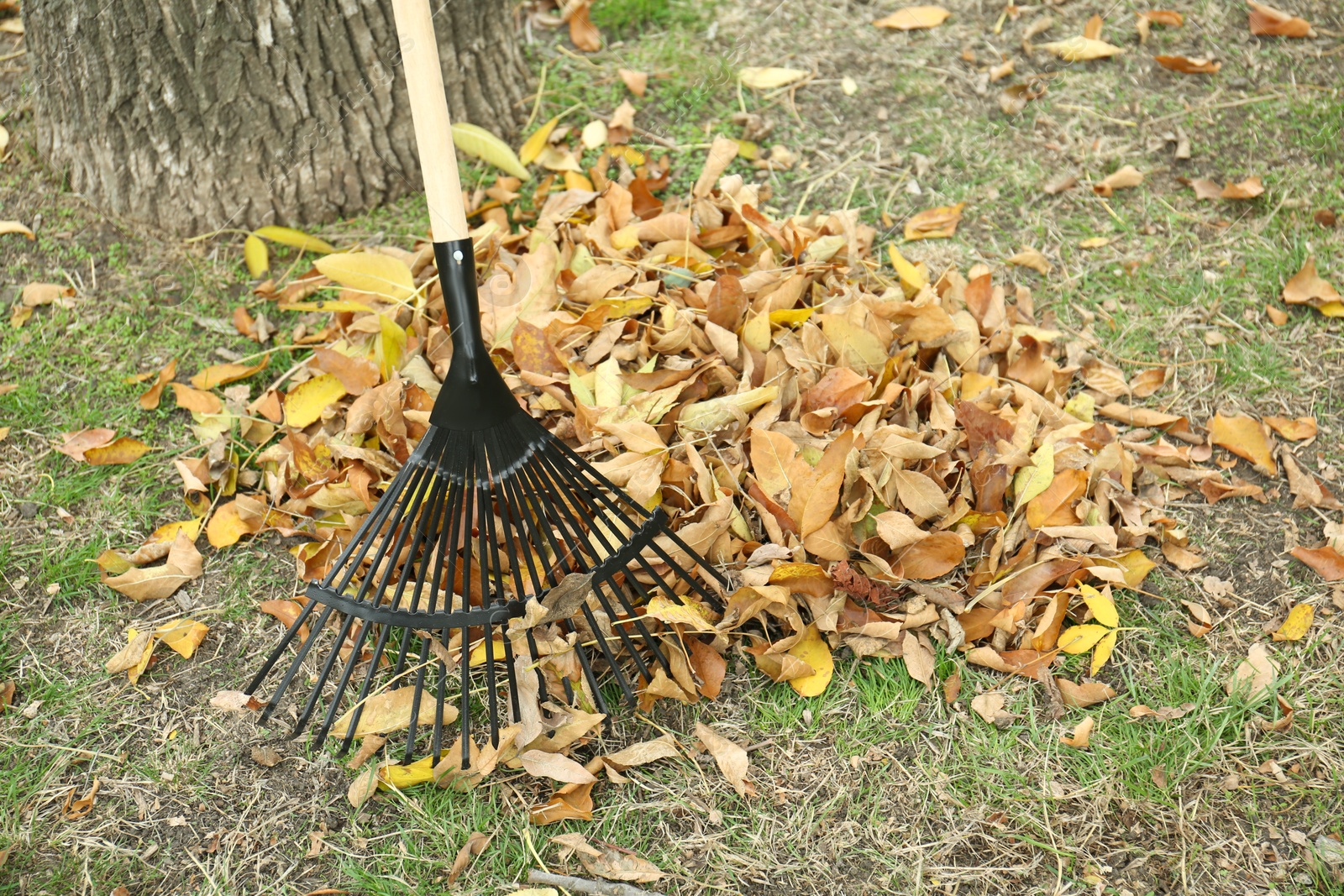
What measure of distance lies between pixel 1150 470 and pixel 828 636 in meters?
0.84

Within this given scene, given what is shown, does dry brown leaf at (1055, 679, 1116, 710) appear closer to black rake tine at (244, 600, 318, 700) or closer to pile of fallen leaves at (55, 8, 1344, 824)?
pile of fallen leaves at (55, 8, 1344, 824)

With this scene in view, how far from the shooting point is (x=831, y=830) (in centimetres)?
172

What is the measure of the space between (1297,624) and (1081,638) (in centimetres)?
43

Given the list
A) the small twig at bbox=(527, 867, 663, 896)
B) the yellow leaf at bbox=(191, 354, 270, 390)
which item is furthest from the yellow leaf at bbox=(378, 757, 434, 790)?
the yellow leaf at bbox=(191, 354, 270, 390)

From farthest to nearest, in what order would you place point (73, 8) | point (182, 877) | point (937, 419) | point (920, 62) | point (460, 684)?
point (920, 62) < point (73, 8) < point (937, 419) < point (460, 684) < point (182, 877)

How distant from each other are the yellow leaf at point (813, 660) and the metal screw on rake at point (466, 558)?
7.6 inches

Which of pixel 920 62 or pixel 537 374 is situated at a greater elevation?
pixel 920 62

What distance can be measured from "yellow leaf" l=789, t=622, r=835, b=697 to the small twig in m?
0.45

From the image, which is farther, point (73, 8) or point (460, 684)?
point (73, 8)

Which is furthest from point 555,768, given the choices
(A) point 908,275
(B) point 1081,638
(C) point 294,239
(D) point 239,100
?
(D) point 239,100

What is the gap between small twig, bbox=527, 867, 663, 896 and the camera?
1.64 meters

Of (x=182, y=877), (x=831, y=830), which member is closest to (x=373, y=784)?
(x=182, y=877)

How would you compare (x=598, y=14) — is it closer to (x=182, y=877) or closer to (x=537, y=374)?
(x=537, y=374)

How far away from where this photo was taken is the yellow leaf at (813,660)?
1.86m
